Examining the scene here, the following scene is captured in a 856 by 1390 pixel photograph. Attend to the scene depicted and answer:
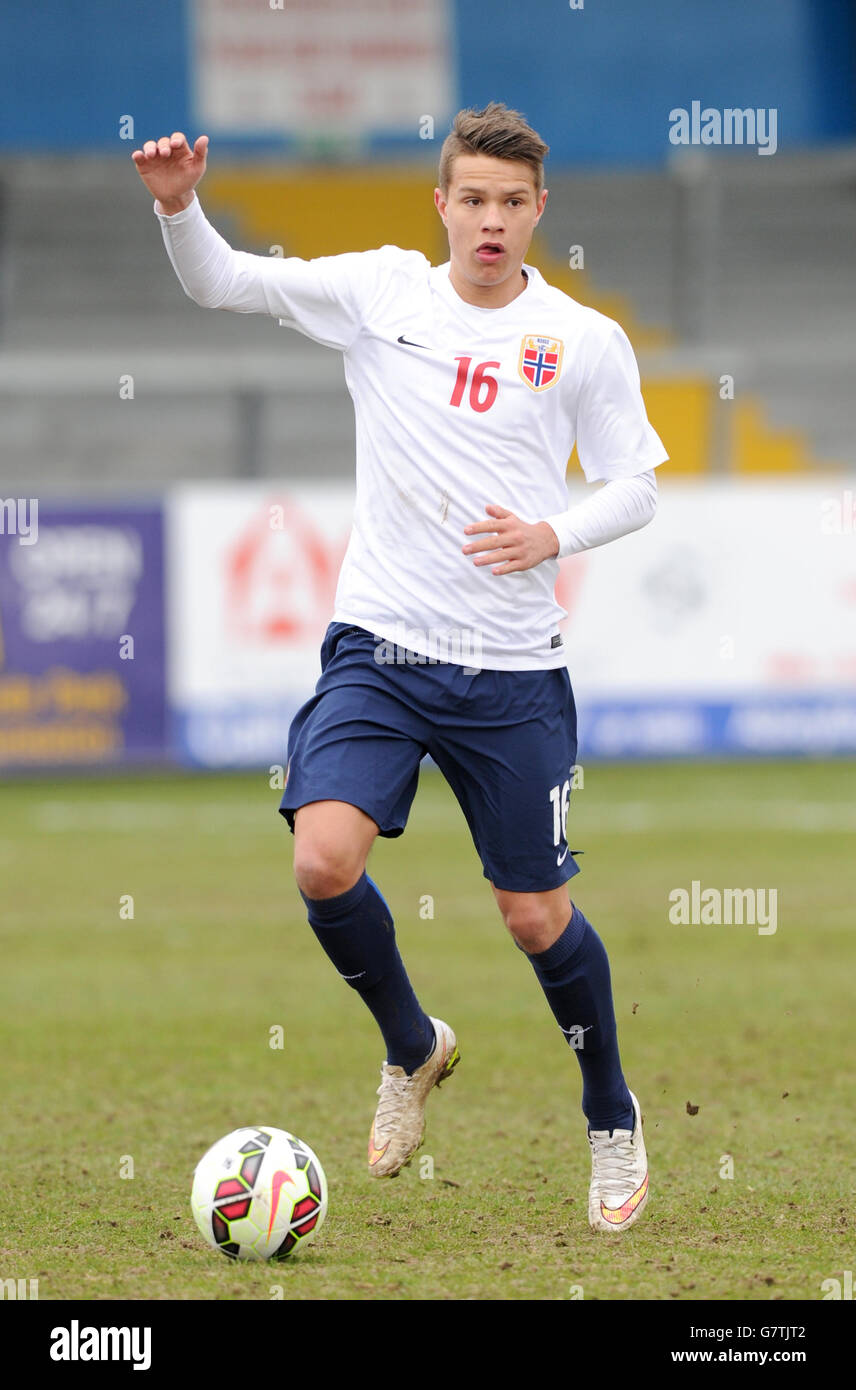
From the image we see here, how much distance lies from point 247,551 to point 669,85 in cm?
982

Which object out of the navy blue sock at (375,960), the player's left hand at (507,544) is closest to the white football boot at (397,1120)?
the navy blue sock at (375,960)

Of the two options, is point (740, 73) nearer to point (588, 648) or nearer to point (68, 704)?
point (588, 648)

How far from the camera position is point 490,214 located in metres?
4.45

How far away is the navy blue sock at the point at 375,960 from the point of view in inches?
180

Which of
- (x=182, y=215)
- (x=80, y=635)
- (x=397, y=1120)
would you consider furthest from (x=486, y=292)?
(x=80, y=635)

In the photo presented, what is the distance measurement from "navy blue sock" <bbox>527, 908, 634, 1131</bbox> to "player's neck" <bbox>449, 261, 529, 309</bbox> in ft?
4.83

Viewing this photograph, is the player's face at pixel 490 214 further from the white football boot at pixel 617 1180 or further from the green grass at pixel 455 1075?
the green grass at pixel 455 1075

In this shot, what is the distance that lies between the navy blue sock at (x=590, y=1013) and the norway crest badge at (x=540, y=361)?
1.28m

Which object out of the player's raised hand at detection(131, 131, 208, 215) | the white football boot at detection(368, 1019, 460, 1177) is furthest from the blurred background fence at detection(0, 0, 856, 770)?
the player's raised hand at detection(131, 131, 208, 215)

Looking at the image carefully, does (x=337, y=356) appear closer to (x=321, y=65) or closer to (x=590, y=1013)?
(x=321, y=65)

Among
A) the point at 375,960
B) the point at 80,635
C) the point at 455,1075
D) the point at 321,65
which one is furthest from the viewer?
the point at 321,65

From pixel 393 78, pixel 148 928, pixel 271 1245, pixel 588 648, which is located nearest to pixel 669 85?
pixel 393 78

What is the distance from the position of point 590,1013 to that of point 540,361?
5.11 ft

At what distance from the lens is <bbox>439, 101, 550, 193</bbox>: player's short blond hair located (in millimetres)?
4445
